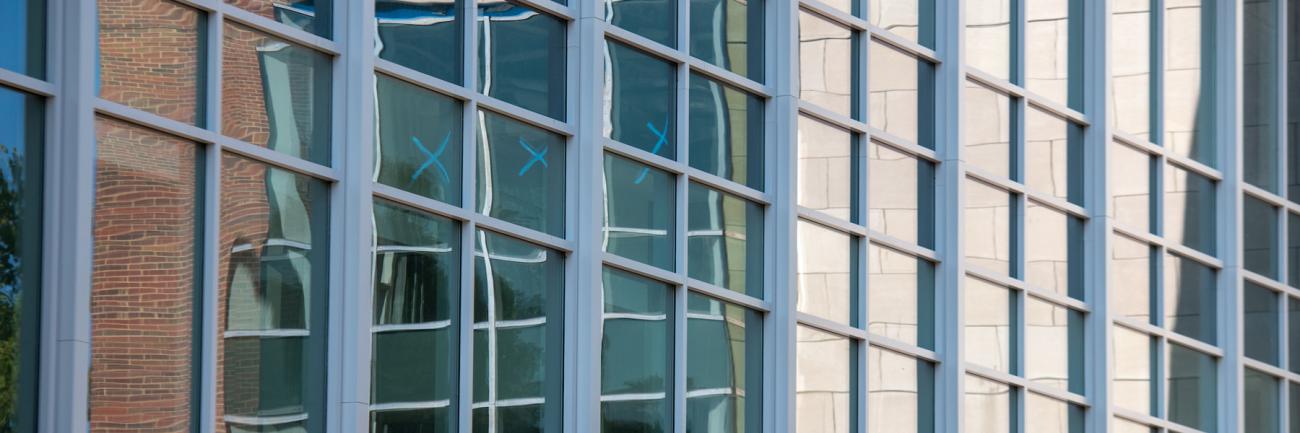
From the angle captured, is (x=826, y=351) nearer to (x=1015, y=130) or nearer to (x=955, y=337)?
(x=955, y=337)

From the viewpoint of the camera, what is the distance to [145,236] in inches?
523

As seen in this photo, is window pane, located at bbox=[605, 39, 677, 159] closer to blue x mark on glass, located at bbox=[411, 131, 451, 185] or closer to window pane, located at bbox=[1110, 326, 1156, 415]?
blue x mark on glass, located at bbox=[411, 131, 451, 185]

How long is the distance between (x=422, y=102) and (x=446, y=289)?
135 cm

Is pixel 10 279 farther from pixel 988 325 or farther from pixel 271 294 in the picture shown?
pixel 988 325

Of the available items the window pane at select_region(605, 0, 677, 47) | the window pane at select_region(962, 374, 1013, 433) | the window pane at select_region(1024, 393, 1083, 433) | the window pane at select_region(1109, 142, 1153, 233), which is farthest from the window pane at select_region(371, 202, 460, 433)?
the window pane at select_region(1109, 142, 1153, 233)

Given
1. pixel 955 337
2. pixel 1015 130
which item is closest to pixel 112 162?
pixel 955 337

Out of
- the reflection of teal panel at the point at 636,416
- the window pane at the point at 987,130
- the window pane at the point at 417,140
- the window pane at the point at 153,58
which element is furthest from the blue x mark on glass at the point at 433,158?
the window pane at the point at 987,130

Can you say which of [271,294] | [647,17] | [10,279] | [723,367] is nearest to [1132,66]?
[723,367]

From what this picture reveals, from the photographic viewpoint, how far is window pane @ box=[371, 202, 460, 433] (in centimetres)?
1492

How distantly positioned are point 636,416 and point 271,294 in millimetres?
3763

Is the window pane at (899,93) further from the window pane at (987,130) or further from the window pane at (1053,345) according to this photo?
the window pane at (1053,345)

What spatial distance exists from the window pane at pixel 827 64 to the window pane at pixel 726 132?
698 mm

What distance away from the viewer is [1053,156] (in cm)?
2211

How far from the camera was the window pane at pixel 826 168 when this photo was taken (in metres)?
18.8
